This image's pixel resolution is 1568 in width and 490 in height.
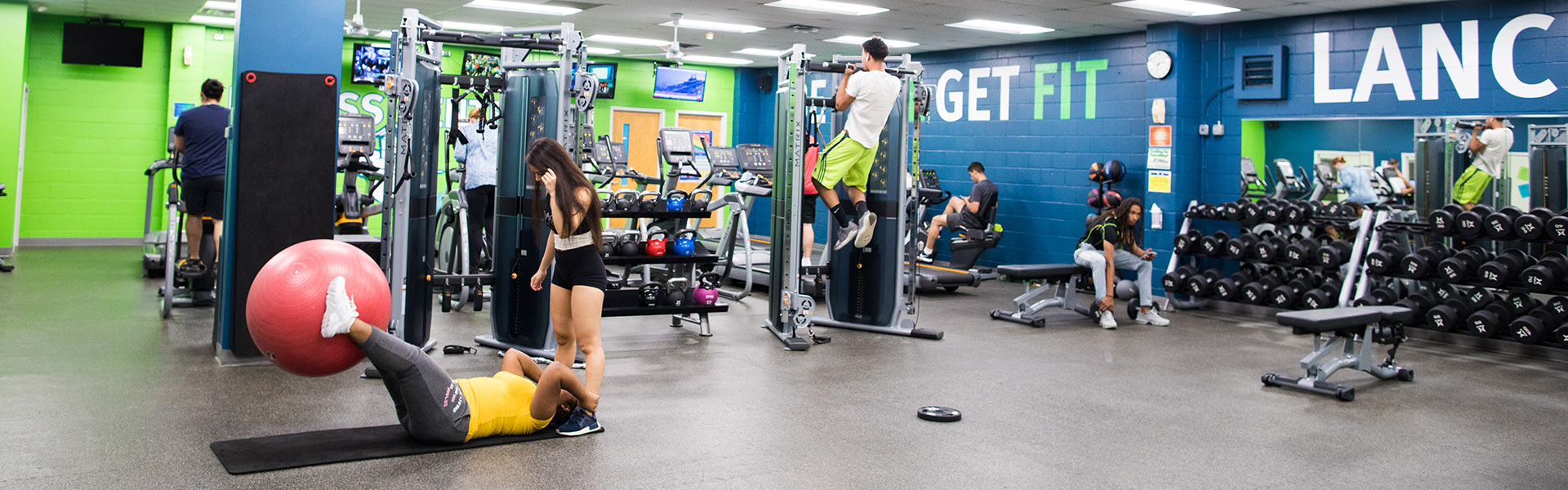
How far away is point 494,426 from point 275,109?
8.16ft

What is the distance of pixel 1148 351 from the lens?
7078mm

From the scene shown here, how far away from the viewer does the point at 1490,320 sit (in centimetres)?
713

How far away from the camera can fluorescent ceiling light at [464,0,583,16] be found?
9.66 metres

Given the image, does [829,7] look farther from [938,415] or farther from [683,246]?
[938,415]

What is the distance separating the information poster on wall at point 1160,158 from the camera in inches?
391

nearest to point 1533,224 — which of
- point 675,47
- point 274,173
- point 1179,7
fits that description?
Result: point 1179,7

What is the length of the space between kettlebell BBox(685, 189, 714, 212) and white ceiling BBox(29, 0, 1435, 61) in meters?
2.78

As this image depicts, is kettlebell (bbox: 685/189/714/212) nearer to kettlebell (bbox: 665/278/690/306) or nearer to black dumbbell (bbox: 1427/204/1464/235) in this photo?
kettlebell (bbox: 665/278/690/306)

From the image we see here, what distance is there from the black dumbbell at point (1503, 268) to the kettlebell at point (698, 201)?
4.97 metres

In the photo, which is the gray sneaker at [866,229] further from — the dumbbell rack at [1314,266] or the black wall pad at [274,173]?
the dumbbell rack at [1314,266]

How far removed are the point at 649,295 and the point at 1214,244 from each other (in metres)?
4.93

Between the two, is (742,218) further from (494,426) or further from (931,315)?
(494,426)

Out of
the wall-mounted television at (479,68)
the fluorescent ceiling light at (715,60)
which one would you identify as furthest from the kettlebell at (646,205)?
the fluorescent ceiling light at (715,60)

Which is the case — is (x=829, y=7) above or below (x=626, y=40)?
below
